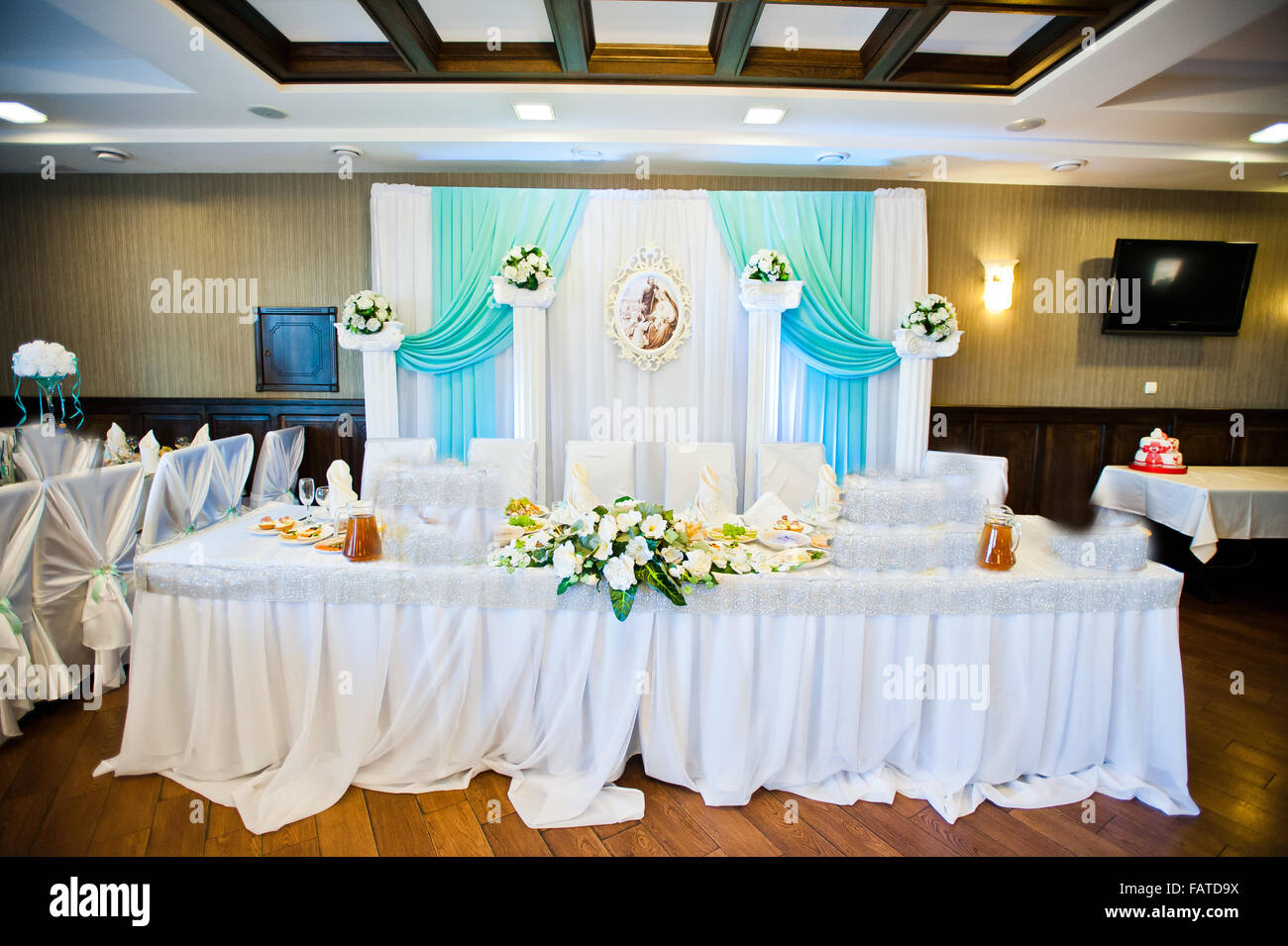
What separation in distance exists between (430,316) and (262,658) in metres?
3.19

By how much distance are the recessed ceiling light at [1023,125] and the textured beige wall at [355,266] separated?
1004 mm

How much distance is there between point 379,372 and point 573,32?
8.61 ft

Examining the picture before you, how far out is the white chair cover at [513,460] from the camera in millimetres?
3227

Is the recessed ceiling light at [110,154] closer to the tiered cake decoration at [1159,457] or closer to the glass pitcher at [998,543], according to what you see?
the glass pitcher at [998,543]

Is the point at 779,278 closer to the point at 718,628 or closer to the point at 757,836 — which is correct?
the point at 718,628

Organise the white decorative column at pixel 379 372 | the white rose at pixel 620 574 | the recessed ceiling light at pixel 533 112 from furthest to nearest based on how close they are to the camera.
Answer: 1. the white decorative column at pixel 379 372
2. the recessed ceiling light at pixel 533 112
3. the white rose at pixel 620 574

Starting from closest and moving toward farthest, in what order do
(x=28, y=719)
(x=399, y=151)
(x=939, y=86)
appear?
(x=28, y=719) → (x=939, y=86) → (x=399, y=151)

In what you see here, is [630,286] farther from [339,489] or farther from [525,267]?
[339,489]

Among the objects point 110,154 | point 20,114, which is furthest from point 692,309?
point 20,114

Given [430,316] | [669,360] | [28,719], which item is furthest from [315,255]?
[28,719]

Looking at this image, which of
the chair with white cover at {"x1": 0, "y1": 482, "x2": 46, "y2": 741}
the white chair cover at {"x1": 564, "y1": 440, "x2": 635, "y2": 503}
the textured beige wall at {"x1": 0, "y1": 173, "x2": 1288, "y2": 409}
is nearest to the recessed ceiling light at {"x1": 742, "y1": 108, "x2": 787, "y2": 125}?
the textured beige wall at {"x1": 0, "y1": 173, "x2": 1288, "y2": 409}

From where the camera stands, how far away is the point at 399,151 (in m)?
4.09

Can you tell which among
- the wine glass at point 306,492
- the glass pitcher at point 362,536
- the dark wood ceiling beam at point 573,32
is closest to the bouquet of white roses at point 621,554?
the glass pitcher at point 362,536

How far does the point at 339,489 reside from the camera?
233 centimetres
